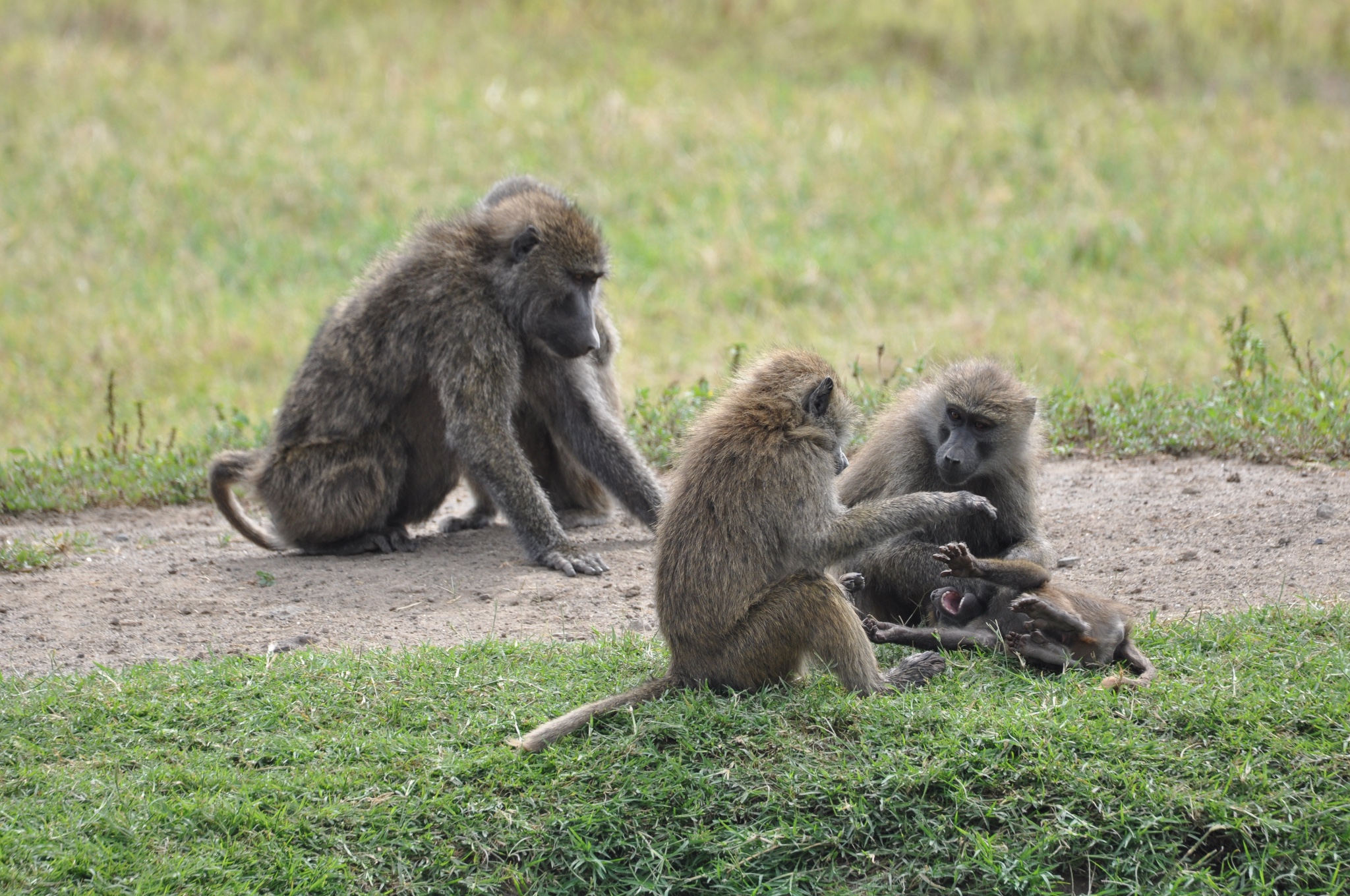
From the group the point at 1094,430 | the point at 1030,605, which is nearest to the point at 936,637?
the point at 1030,605

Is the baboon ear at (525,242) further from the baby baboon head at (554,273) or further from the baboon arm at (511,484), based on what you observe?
the baboon arm at (511,484)

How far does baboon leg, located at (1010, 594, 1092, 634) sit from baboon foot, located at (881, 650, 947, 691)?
0.97ft

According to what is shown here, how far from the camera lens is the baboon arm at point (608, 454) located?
6.30m

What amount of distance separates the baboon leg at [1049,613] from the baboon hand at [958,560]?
16 cm

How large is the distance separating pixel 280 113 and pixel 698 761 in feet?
37.5

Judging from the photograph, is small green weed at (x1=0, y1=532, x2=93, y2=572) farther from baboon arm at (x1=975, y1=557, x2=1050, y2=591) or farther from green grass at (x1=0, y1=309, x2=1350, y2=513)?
baboon arm at (x1=975, y1=557, x2=1050, y2=591)

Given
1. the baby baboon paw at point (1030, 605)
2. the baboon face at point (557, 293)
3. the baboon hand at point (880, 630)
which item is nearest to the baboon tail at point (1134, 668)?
the baby baboon paw at point (1030, 605)

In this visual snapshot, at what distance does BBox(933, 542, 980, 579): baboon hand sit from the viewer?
13.6 feet

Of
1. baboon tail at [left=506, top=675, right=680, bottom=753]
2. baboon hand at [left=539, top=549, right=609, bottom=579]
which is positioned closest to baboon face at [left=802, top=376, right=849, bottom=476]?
baboon tail at [left=506, top=675, right=680, bottom=753]

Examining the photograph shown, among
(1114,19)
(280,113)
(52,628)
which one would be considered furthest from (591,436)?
(1114,19)

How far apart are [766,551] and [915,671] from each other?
0.65m

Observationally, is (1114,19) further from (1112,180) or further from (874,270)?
(874,270)

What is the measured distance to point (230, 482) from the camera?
624 cm

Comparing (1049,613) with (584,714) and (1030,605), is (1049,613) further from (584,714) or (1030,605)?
(584,714)
